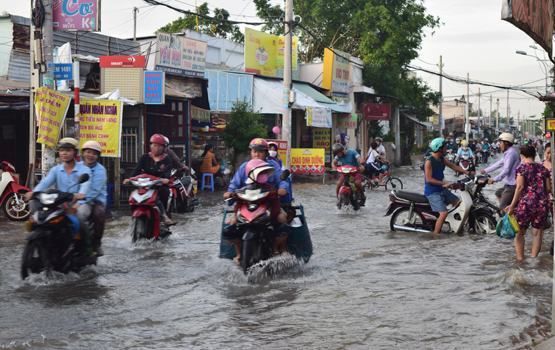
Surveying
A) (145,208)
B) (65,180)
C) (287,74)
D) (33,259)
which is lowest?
(33,259)

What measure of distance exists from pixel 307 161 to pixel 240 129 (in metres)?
3.53

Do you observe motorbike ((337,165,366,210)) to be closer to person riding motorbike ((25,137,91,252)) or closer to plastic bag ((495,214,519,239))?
plastic bag ((495,214,519,239))

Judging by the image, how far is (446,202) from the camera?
447 inches

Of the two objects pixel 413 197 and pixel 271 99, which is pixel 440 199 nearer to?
pixel 413 197

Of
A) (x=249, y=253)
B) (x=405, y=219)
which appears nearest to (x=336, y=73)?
(x=405, y=219)

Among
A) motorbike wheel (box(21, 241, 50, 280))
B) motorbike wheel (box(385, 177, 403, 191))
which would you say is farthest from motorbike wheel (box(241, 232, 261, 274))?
motorbike wheel (box(385, 177, 403, 191))

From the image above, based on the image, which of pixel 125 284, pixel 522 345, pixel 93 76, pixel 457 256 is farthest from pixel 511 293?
pixel 93 76

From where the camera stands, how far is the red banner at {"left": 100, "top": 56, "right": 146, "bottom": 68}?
51.9ft

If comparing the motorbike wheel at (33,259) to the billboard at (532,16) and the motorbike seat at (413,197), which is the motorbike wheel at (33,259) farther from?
the motorbike seat at (413,197)

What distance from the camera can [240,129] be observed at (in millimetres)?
22438

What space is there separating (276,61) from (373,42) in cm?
951

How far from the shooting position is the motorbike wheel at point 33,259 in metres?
7.09

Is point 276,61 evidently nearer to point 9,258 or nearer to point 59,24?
point 59,24

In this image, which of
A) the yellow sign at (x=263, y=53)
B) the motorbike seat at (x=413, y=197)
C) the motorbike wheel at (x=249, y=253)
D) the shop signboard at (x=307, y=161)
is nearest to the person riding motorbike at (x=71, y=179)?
the motorbike wheel at (x=249, y=253)
